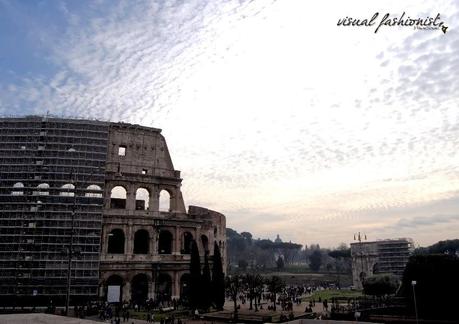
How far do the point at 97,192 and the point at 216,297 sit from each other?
16.6 meters

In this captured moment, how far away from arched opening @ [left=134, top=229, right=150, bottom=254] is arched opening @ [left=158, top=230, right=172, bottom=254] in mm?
2237

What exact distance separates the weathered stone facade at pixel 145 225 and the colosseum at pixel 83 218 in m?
0.12

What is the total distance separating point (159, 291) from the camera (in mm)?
47625

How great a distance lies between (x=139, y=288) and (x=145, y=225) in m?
8.45

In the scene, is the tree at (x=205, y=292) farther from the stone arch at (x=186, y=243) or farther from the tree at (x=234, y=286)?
the stone arch at (x=186, y=243)

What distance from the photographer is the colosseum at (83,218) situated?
128 ft

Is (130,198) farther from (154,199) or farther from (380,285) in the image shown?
(380,285)

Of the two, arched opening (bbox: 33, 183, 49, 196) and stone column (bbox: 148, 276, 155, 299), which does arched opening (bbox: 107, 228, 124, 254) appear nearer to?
stone column (bbox: 148, 276, 155, 299)

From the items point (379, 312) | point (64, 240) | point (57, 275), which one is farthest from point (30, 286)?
point (379, 312)

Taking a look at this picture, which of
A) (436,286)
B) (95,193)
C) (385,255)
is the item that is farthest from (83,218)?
(385,255)

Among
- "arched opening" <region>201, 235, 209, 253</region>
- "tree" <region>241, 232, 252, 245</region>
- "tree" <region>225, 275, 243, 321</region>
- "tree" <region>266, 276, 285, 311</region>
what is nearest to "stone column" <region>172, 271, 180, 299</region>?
"tree" <region>225, 275, 243, 321</region>

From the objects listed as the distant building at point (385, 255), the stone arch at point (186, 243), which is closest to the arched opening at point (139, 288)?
the stone arch at point (186, 243)

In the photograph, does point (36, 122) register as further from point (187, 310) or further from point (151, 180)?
point (187, 310)

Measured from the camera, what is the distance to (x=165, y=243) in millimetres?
53031
